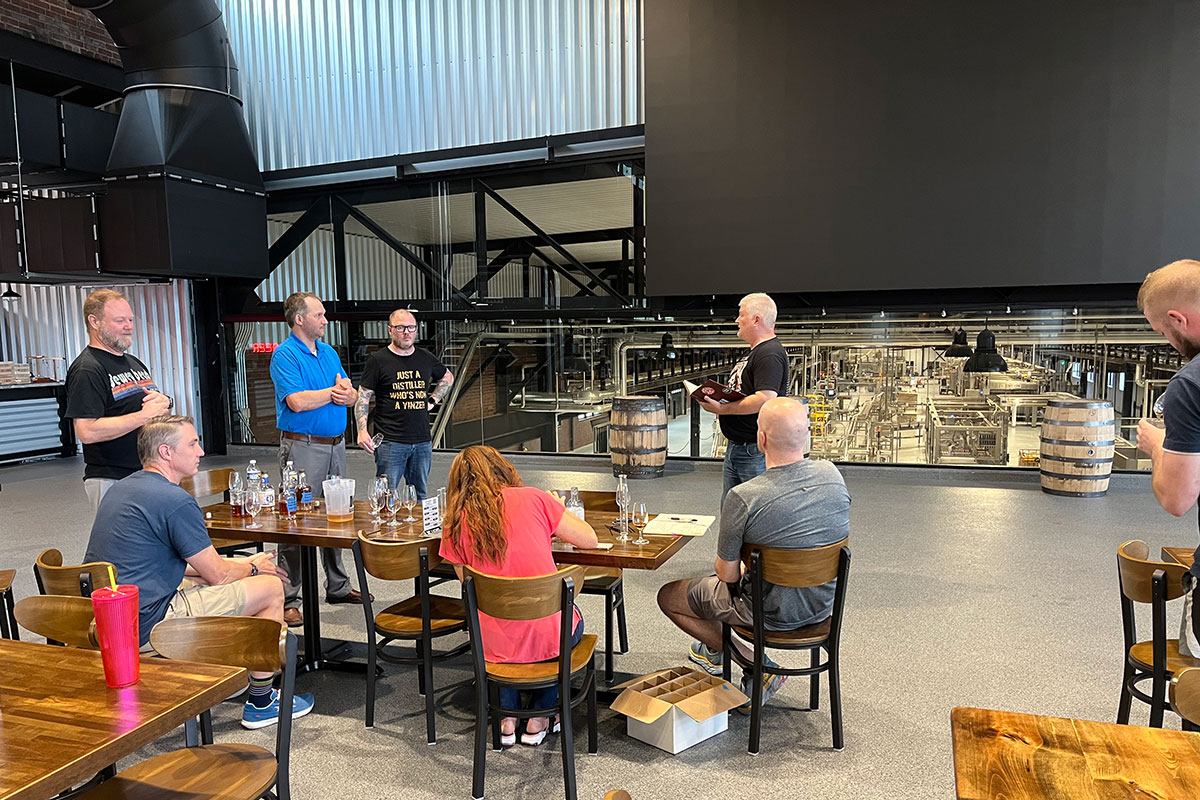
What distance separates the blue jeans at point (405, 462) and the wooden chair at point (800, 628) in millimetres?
Answer: 2981

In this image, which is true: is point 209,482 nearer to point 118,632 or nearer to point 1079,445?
point 118,632

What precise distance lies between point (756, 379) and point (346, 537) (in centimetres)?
238

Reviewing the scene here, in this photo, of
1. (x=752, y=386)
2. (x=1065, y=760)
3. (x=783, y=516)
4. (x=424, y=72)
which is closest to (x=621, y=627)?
(x=783, y=516)

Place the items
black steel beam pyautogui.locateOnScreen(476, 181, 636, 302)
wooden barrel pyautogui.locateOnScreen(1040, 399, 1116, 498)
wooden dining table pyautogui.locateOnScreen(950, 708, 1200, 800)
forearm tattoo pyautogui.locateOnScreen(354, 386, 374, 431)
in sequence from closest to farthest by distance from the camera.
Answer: wooden dining table pyautogui.locateOnScreen(950, 708, 1200, 800)
forearm tattoo pyautogui.locateOnScreen(354, 386, 374, 431)
wooden barrel pyautogui.locateOnScreen(1040, 399, 1116, 498)
black steel beam pyautogui.locateOnScreen(476, 181, 636, 302)

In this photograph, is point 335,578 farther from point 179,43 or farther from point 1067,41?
point 1067,41

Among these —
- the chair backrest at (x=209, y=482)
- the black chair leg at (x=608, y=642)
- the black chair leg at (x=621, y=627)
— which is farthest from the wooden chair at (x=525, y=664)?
the chair backrest at (x=209, y=482)

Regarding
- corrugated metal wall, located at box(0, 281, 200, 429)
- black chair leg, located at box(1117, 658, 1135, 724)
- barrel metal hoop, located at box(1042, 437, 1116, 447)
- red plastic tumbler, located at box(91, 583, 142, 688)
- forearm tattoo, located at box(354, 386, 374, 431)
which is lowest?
black chair leg, located at box(1117, 658, 1135, 724)

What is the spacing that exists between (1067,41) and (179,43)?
9.07 metres

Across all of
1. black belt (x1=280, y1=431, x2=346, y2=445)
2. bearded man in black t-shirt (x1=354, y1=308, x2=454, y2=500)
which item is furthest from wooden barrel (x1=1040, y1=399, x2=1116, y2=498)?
black belt (x1=280, y1=431, x2=346, y2=445)

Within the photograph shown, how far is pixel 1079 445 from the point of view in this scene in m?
7.15

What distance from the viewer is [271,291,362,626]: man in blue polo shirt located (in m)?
4.51

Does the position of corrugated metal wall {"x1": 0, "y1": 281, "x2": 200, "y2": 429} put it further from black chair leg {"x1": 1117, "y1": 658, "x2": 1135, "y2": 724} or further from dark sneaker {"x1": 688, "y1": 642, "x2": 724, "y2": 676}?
black chair leg {"x1": 1117, "y1": 658, "x2": 1135, "y2": 724}

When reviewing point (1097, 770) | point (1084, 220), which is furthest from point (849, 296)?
point (1097, 770)

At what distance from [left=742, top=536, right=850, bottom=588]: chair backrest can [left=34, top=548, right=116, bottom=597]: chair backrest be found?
2231 mm
